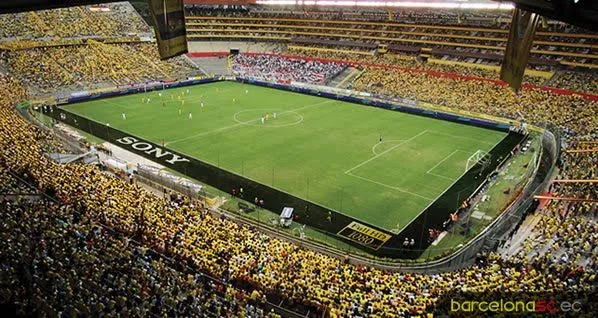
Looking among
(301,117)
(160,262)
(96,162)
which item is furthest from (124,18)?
(160,262)

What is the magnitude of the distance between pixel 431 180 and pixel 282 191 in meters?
9.63

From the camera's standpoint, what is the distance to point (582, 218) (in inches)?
748

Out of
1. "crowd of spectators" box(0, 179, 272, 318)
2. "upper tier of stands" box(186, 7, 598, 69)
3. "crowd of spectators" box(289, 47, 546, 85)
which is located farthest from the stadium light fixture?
"crowd of spectators" box(0, 179, 272, 318)

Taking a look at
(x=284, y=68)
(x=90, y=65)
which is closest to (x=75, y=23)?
(x=90, y=65)

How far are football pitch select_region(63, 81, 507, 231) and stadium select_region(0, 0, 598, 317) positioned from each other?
0.25 meters

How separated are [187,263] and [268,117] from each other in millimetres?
28537

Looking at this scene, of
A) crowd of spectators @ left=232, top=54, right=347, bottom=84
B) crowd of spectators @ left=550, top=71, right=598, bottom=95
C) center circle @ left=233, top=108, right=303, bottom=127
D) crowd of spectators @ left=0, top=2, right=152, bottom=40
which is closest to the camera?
center circle @ left=233, top=108, right=303, bottom=127

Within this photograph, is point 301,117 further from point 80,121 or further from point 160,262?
point 160,262

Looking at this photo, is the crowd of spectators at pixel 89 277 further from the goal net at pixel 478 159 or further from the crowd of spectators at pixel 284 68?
the crowd of spectators at pixel 284 68

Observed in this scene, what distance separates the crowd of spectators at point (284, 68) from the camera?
2453 inches

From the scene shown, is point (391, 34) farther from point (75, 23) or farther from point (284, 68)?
point (75, 23)

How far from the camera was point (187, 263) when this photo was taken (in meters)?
15.8

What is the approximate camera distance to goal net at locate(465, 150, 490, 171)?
31.2 m

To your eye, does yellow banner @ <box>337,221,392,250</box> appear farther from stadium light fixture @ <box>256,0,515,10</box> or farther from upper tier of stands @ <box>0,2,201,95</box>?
upper tier of stands @ <box>0,2,201,95</box>
